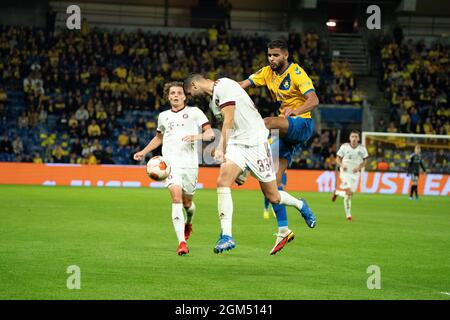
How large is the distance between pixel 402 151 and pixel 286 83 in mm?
24145

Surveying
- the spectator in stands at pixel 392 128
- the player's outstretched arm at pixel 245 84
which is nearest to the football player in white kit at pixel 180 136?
the player's outstretched arm at pixel 245 84

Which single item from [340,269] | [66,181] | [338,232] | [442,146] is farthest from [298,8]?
[340,269]

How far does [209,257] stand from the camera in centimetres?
1055

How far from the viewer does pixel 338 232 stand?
15.1 metres

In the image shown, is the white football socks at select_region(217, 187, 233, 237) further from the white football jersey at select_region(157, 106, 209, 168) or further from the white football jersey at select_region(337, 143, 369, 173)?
the white football jersey at select_region(337, 143, 369, 173)

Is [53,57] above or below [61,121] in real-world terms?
above

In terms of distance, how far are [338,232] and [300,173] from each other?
60.3ft

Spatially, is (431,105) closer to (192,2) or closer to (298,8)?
(298,8)

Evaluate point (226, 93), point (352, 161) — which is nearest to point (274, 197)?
point (226, 93)

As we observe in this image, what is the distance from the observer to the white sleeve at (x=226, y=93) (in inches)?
367

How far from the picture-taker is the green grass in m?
7.75

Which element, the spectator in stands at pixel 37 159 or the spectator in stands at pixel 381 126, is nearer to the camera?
the spectator in stands at pixel 37 159

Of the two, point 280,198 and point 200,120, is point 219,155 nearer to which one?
point 280,198

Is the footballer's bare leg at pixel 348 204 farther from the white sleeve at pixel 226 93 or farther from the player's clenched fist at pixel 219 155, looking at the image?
the player's clenched fist at pixel 219 155
